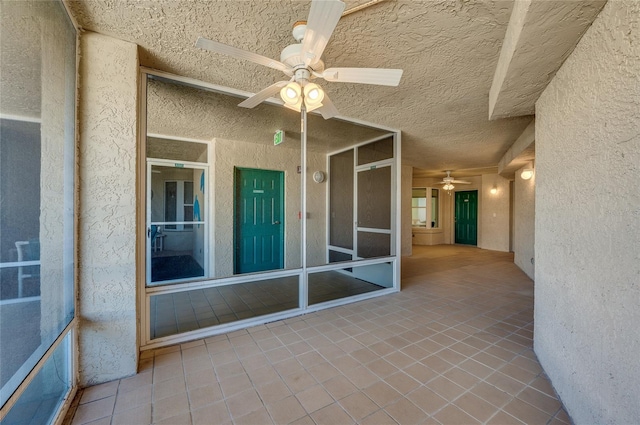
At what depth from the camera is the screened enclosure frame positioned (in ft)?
7.04

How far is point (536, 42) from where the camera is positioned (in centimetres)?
145

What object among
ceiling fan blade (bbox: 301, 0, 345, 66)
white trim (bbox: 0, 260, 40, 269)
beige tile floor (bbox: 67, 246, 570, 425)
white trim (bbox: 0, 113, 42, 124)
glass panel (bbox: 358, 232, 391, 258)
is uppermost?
ceiling fan blade (bbox: 301, 0, 345, 66)

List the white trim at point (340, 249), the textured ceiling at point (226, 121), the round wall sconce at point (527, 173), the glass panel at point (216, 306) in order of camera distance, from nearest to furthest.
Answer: the glass panel at point (216, 306) → the textured ceiling at point (226, 121) → the white trim at point (340, 249) → the round wall sconce at point (527, 173)

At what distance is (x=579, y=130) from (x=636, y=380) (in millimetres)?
1265

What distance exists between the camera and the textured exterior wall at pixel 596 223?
1050mm

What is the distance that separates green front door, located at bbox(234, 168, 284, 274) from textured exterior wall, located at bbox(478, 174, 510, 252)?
702cm

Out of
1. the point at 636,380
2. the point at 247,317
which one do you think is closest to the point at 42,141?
the point at 247,317

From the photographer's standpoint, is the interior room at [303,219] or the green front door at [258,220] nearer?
the interior room at [303,219]

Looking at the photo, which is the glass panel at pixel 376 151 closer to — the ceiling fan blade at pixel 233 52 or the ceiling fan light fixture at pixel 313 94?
the ceiling fan light fixture at pixel 313 94

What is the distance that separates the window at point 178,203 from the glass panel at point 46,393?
9.24 ft

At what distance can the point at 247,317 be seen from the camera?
9.32 ft

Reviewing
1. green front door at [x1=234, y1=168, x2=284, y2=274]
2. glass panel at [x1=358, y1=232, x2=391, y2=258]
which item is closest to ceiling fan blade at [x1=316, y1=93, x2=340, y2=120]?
glass panel at [x1=358, y1=232, x2=391, y2=258]

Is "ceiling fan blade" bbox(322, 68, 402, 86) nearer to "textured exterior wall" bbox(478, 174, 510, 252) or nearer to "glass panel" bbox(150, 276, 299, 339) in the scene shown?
"glass panel" bbox(150, 276, 299, 339)

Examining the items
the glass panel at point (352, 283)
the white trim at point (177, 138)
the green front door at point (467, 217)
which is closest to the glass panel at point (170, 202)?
the white trim at point (177, 138)
